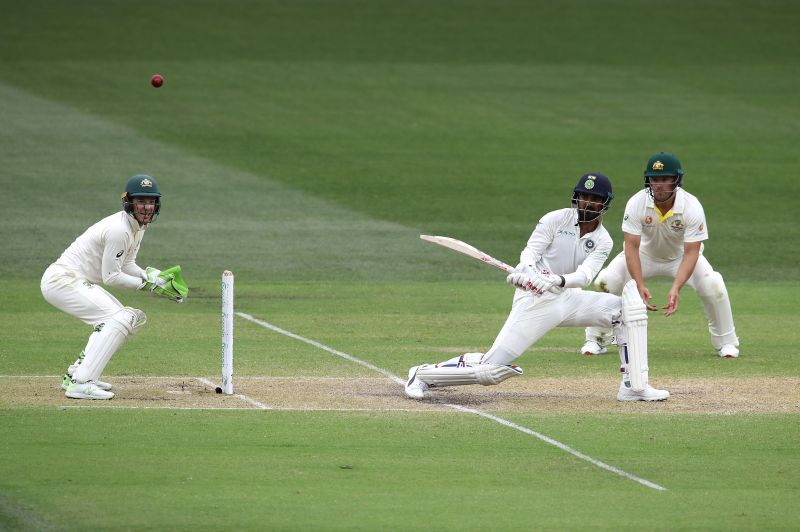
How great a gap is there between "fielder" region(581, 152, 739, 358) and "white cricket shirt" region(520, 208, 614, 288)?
75 cm

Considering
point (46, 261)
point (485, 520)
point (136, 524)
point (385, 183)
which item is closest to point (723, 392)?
point (485, 520)

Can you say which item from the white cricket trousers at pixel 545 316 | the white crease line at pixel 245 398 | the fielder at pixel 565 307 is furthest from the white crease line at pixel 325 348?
the white crease line at pixel 245 398

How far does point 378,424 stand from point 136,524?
299 cm

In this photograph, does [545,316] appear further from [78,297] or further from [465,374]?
[78,297]

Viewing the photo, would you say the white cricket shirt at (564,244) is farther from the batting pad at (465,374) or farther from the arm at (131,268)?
the arm at (131,268)

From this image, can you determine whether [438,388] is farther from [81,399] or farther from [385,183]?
[385,183]

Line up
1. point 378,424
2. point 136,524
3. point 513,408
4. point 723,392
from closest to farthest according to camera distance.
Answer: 1. point 136,524
2. point 378,424
3. point 513,408
4. point 723,392

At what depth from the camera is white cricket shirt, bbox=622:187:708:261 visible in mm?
13648

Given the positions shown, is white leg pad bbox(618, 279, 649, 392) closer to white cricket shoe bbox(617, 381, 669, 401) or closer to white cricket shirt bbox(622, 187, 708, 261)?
white cricket shoe bbox(617, 381, 669, 401)

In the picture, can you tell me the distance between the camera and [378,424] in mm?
10758

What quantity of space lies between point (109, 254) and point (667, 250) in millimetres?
5684

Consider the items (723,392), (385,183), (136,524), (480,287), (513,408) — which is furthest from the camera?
(385,183)

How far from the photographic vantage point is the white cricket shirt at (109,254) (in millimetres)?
11641

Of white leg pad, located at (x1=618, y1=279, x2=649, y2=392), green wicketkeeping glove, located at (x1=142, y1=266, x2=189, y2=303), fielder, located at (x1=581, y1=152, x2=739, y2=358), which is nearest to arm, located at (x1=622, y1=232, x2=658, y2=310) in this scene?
fielder, located at (x1=581, y1=152, x2=739, y2=358)
